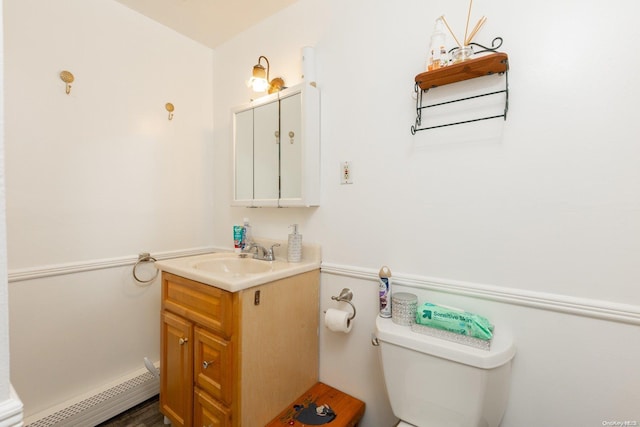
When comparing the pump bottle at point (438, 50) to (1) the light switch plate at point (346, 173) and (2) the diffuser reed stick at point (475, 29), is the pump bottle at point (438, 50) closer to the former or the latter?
(2) the diffuser reed stick at point (475, 29)

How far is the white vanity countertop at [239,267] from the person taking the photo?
115cm

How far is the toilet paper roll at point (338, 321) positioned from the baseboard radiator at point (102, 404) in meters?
1.21

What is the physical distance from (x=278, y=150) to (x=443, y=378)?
50.9 inches

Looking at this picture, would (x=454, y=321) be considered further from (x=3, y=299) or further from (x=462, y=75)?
(x=3, y=299)

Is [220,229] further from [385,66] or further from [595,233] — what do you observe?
[595,233]

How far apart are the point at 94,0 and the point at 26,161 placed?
94 centimetres

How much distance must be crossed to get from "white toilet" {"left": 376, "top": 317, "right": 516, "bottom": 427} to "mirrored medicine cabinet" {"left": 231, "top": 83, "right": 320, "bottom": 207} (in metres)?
0.79

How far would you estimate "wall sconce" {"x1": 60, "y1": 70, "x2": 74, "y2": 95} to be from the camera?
1455mm

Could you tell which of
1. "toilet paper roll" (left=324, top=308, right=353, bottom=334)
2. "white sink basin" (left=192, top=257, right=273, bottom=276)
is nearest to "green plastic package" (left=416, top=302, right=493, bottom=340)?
"toilet paper roll" (left=324, top=308, right=353, bottom=334)

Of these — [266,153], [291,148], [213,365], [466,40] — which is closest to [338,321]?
[213,365]

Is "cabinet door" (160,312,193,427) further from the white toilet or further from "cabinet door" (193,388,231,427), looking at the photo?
the white toilet

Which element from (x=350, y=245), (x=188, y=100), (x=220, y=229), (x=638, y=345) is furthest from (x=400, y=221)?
(x=188, y=100)

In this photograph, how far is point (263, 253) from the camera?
166 centimetres

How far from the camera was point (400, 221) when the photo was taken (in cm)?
127
